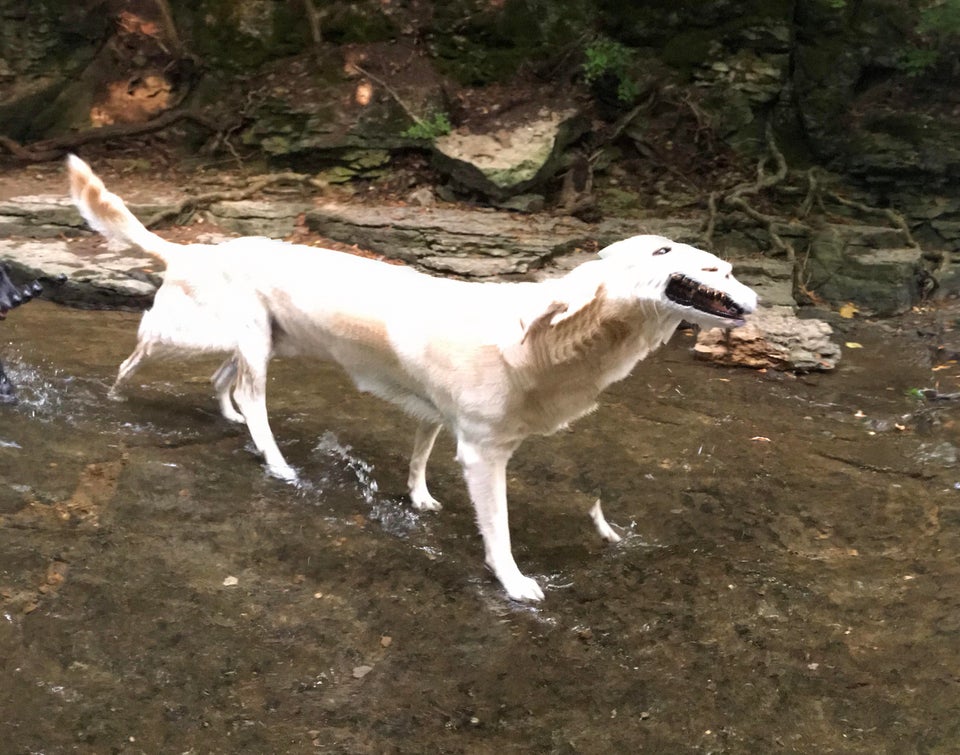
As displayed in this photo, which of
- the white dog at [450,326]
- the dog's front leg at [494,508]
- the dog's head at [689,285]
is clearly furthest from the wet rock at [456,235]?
the dog's head at [689,285]

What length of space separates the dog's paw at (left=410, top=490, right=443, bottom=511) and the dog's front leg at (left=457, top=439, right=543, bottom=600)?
64 cm

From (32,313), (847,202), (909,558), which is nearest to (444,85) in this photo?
(847,202)

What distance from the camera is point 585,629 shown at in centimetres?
339

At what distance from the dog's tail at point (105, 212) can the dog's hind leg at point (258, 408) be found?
2.57 ft

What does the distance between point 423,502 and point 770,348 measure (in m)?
3.42

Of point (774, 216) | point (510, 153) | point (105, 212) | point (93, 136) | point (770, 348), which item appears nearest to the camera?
point (105, 212)

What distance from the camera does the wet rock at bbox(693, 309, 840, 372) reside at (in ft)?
21.1

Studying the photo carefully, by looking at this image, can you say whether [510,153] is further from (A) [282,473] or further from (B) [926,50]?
(A) [282,473]

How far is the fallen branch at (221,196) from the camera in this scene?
8492 mm

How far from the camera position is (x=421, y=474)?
427 centimetres

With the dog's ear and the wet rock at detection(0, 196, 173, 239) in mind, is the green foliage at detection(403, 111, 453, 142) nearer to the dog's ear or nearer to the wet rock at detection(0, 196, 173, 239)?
the wet rock at detection(0, 196, 173, 239)

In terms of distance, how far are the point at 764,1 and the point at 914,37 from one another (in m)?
1.56

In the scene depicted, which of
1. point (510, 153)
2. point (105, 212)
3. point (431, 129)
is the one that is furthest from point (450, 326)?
point (431, 129)

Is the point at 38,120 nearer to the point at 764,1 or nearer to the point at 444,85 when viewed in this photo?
the point at 444,85
